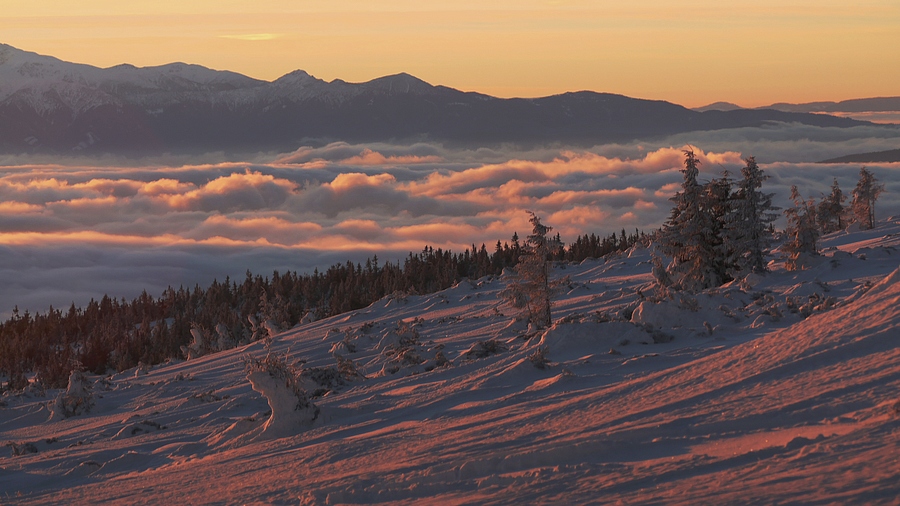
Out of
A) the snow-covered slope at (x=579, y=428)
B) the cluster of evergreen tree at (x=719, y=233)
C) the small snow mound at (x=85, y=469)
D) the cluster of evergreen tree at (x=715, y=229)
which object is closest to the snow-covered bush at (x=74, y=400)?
the snow-covered slope at (x=579, y=428)

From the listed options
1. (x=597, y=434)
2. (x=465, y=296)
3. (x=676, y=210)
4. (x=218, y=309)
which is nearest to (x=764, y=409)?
(x=597, y=434)

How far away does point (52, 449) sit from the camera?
2770cm

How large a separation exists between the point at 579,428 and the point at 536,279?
24.7m

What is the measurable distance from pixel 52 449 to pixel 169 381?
52.5ft

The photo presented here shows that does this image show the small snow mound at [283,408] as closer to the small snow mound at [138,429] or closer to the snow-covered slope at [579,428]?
the snow-covered slope at [579,428]

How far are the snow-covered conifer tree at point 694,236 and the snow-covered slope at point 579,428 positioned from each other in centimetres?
940

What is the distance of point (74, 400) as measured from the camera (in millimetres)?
38188

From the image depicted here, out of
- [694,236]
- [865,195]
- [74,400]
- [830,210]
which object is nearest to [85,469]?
[74,400]

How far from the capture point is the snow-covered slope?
12148 millimetres

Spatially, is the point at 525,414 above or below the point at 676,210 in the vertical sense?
below

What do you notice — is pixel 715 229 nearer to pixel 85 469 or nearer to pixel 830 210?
pixel 85 469

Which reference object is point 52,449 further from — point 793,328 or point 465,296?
point 465,296

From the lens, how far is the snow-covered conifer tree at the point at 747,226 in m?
42.6

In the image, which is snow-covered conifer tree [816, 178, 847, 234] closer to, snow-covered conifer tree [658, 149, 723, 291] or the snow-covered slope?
snow-covered conifer tree [658, 149, 723, 291]
